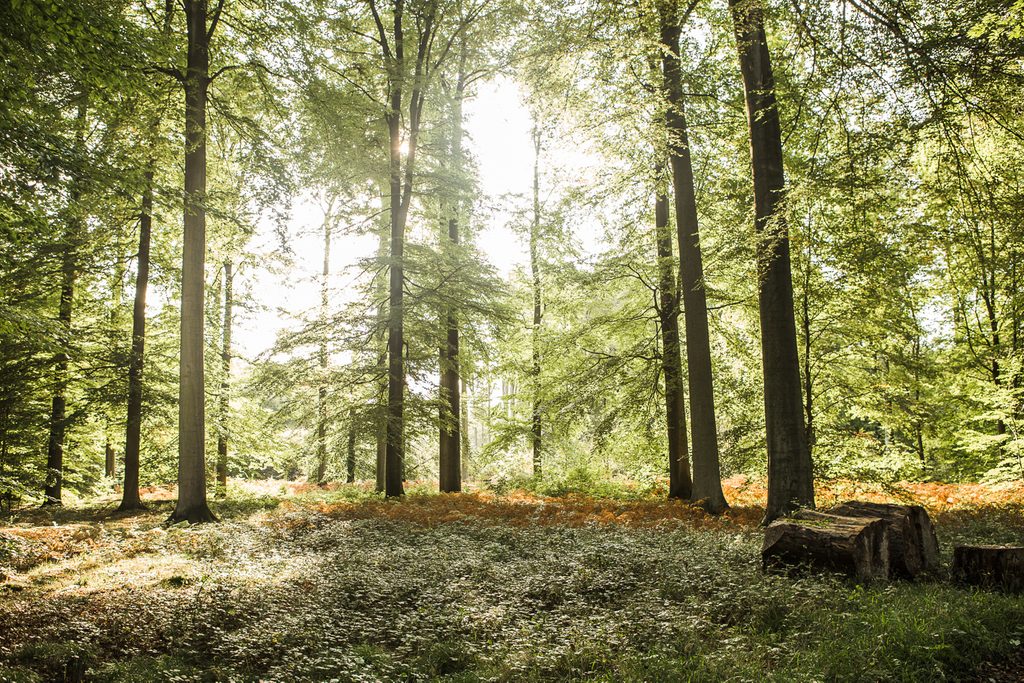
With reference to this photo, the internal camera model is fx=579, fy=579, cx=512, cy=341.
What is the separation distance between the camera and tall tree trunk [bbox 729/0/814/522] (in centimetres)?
902

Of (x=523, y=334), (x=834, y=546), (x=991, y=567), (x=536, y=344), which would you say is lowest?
(x=991, y=567)

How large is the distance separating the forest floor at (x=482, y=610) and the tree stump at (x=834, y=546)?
0.81ft

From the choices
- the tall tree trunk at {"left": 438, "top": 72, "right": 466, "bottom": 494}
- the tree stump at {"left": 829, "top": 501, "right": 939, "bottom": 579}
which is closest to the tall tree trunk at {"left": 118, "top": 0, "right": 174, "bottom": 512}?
the tall tree trunk at {"left": 438, "top": 72, "right": 466, "bottom": 494}

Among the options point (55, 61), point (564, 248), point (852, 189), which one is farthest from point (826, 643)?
point (564, 248)

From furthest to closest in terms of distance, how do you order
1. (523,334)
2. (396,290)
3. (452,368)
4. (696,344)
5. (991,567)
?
(523,334) → (452,368) → (396,290) → (696,344) → (991,567)

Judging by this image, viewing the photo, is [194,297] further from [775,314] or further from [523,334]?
[775,314]

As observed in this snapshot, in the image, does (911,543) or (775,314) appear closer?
(911,543)

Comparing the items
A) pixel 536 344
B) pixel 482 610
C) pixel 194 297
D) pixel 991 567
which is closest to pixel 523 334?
pixel 536 344

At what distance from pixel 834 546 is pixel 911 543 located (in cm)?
105

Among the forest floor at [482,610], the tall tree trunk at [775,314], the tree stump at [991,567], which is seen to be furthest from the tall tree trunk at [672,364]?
the tree stump at [991,567]

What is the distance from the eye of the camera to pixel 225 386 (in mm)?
19844

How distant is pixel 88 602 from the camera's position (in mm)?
6055

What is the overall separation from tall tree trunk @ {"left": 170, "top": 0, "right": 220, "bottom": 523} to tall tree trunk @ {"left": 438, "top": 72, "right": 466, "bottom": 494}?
19.8 feet

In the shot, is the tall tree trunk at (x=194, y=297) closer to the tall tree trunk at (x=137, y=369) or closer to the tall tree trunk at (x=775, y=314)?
the tall tree trunk at (x=137, y=369)
